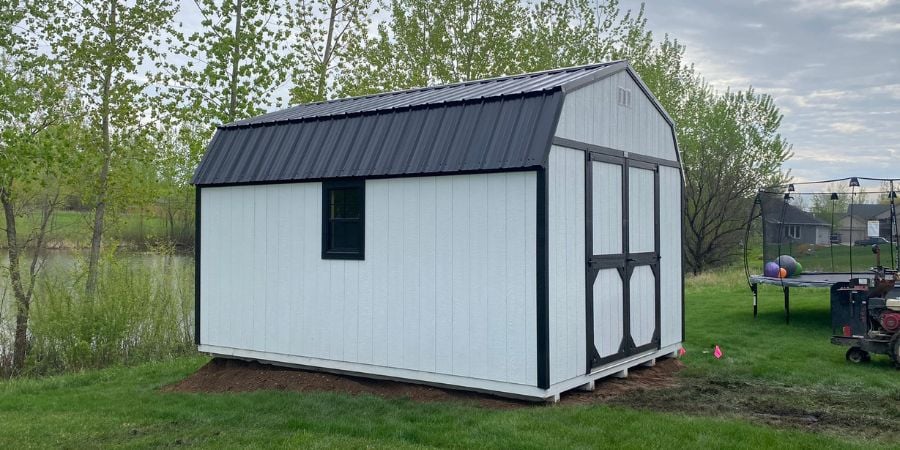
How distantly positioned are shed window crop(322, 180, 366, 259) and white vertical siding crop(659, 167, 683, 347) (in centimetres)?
379

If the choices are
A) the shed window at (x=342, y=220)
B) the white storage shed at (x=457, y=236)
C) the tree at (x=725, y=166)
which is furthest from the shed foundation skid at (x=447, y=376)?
the tree at (x=725, y=166)

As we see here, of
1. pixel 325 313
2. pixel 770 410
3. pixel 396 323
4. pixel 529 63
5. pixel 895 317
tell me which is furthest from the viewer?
pixel 529 63

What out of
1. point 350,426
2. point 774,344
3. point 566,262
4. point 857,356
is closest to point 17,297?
point 350,426

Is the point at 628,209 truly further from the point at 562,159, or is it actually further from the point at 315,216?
the point at 315,216

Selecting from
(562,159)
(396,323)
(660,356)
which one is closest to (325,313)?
(396,323)

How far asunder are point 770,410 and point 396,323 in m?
3.68

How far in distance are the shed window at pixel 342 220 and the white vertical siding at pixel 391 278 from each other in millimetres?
105

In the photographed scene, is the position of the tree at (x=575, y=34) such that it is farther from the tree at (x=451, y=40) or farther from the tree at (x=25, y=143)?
the tree at (x=25, y=143)

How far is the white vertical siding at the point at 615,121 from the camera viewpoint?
23.9 feet

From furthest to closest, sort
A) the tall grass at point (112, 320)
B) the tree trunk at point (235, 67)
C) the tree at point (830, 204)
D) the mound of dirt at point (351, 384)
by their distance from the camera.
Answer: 1. the tree trunk at point (235, 67)
2. the tall grass at point (112, 320)
3. the tree at point (830, 204)
4. the mound of dirt at point (351, 384)

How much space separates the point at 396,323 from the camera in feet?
25.0

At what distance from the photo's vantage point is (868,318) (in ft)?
30.8

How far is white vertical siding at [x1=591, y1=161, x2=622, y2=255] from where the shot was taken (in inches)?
300

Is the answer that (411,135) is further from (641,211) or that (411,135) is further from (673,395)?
(673,395)
